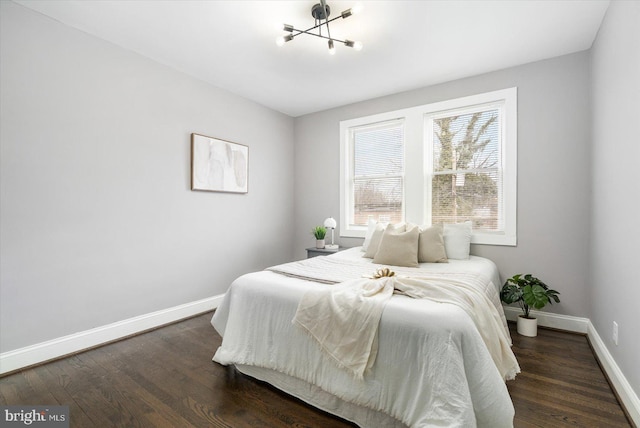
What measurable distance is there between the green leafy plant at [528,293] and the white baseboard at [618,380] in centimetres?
41

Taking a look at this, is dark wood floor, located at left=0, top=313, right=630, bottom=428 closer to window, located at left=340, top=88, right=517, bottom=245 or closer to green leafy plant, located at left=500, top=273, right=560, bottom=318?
green leafy plant, located at left=500, top=273, right=560, bottom=318

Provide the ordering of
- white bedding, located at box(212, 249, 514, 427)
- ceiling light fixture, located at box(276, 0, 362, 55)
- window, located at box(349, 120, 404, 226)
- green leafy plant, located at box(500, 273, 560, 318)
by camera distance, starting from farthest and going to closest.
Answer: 1. window, located at box(349, 120, 404, 226)
2. green leafy plant, located at box(500, 273, 560, 318)
3. ceiling light fixture, located at box(276, 0, 362, 55)
4. white bedding, located at box(212, 249, 514, 427)

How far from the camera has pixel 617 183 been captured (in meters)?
1.99

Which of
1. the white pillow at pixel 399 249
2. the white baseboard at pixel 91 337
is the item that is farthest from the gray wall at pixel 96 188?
the white pillow at pixel 399 249

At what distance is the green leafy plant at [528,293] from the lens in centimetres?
268

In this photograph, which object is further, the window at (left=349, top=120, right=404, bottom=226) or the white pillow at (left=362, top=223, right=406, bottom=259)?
the window at (left=349, top=120, right=404, bottom=226)

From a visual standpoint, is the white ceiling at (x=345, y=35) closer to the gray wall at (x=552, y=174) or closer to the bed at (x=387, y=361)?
the gray wall at (x=552, y=174)

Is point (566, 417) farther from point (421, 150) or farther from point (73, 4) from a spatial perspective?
point (73, 4)

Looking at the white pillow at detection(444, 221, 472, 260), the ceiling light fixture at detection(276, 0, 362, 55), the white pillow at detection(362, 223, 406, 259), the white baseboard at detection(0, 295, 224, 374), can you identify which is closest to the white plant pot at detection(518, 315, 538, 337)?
the white pillow at detection(444, 221, 472, 260)

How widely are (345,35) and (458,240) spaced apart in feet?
7.24

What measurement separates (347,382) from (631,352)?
164 cm

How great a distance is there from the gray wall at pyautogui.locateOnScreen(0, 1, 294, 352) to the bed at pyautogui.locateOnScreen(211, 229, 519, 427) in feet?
4.37

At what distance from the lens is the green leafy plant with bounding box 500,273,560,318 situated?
8.79ft

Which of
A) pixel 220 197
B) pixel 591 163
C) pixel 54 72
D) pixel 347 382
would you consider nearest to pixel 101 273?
pixel 220 197
